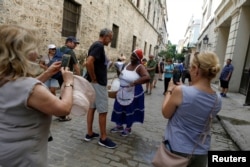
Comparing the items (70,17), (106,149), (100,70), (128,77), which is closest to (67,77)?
(100,70)

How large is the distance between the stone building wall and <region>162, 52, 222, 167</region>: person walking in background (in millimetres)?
1162

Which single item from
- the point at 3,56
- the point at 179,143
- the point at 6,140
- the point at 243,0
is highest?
the point at 243,0

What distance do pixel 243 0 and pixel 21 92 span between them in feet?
39.0

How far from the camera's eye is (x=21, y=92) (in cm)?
140

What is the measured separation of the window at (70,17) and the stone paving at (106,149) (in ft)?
17.4

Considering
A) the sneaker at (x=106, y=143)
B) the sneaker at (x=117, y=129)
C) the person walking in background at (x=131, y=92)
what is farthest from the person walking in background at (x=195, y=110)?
the sneaker at (x=117, y=129)

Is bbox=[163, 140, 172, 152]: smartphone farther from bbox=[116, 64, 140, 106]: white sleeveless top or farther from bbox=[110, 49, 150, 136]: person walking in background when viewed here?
bbox=[116, 64, 140, 106]: white sleeveless top

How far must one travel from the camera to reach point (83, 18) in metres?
10.7

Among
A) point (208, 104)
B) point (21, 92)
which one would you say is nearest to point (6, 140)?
point (21, 92)

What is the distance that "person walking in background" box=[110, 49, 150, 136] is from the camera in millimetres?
4332

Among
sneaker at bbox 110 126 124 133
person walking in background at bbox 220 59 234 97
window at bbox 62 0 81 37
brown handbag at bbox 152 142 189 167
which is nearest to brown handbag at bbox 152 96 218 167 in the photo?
brown handbag at bbox 152 142 189 167

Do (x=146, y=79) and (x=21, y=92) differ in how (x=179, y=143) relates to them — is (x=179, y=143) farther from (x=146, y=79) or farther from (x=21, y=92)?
(x=146, y=79)

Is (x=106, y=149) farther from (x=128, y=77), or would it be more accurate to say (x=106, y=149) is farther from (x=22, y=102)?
(x=22, y=102)

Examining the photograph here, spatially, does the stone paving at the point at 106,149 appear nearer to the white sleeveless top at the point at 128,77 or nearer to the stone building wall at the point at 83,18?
the white sleeveless top at the point at 128,77
